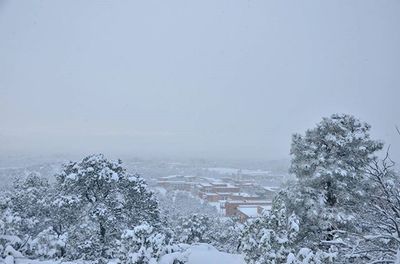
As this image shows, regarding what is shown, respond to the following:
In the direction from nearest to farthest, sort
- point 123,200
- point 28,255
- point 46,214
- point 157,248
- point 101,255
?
point 157,248
point 28,255
point 101,255
point 123,200
point 46,214

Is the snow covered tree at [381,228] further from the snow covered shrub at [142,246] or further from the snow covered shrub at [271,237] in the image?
the snow covered shrub at [142,246]

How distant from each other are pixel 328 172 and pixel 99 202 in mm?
9164

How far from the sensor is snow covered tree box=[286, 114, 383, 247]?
11.0 meters

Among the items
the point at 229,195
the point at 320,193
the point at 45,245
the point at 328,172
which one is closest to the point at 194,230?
the point at 320,193

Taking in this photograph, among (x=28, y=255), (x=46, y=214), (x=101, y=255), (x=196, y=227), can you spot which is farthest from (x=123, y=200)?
(x=196, y=227)

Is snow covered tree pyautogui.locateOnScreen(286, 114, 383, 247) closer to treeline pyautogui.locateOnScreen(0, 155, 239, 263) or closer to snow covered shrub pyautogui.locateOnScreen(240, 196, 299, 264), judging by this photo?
snow covered shrub pyautogui.locateOnScreen(240, 196, 299, 264)

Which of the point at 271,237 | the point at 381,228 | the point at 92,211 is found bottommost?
the point at 92,211

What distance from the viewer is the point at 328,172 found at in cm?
1109

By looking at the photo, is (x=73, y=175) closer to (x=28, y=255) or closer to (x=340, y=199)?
(x=28, y=255)

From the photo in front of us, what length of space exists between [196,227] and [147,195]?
8095mm

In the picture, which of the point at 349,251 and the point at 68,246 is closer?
the point at 349,251

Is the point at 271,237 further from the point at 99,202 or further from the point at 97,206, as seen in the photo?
the point at 99,202

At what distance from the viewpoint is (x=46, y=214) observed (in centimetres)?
1884

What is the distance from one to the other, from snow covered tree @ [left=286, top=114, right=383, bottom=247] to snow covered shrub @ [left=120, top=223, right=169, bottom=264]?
18.2 ft
